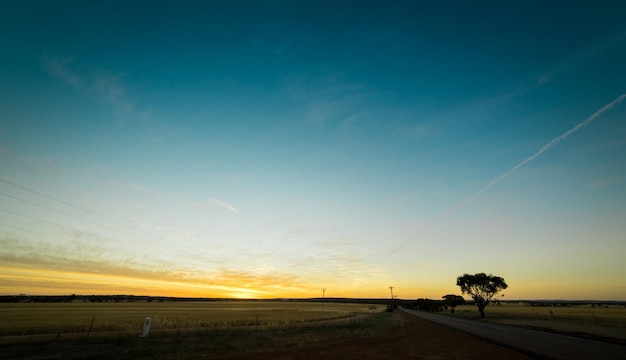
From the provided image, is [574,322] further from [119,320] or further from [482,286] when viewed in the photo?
[119,320]

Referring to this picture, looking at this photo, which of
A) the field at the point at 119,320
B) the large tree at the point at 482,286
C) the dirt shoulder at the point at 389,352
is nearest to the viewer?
the dirt shoulder at the point at 389,352

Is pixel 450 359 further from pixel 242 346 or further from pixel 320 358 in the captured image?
pixel 242 346

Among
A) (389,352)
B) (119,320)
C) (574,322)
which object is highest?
(389,352)

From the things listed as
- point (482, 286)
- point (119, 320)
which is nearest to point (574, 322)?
point (482, 286)

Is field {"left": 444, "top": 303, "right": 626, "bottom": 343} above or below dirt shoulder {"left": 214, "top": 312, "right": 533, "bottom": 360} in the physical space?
below

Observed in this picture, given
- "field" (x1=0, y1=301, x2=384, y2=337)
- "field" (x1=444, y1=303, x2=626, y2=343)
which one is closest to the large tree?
"field" (x1=444, y1=303, x2=626, y2=343)

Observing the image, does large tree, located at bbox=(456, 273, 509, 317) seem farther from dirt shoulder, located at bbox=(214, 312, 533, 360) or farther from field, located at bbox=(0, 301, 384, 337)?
dirt shoulder, located at bbox=(214, 312, 533, 360)

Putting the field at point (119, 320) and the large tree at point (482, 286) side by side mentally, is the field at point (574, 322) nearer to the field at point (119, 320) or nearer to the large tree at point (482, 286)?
the large tree at point (482, 286)

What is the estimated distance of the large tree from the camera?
212 ft

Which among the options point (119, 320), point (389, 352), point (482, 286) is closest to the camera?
point (389, 352)

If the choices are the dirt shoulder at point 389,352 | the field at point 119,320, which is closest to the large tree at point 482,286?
the field at point 119,320

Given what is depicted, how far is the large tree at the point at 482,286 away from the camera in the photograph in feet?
212

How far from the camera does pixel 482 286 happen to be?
217 ft

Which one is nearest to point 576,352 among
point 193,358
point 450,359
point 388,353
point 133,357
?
point 450,359
